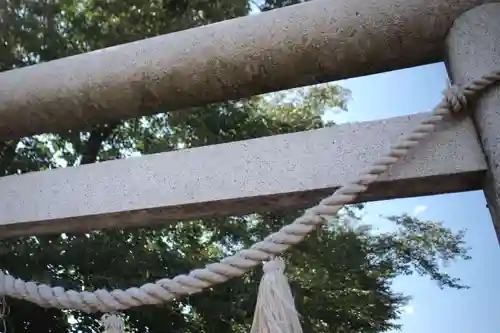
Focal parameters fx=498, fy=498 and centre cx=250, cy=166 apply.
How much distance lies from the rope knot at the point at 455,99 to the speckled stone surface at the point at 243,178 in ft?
0.09

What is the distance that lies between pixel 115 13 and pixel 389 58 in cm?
170

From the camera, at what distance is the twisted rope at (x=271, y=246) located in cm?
76

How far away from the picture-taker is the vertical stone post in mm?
770

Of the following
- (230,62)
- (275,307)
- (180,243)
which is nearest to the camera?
(275,307)

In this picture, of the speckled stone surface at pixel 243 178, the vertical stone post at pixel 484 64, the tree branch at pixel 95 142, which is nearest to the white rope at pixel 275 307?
the speckled stone surface at pixel 243 178

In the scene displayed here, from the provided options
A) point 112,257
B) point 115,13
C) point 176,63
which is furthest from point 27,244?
point 176,63

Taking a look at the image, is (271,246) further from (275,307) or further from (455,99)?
(455,99)

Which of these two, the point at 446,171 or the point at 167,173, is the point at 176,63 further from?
the point at 446,171

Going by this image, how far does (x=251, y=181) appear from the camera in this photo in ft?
2.83

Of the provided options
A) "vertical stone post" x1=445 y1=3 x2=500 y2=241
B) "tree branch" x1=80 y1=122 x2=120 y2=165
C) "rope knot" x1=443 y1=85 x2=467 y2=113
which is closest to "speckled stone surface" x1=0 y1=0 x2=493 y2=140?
"vertical stone post" x1=445 y1=3 x2=500 y2=241

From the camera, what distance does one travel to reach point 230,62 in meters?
0.99

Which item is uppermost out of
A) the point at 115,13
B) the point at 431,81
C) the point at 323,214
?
the point at 115,13

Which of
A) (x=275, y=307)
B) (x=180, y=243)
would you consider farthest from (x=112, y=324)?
(x=180, y=243)

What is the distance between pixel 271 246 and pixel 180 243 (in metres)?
1.63
